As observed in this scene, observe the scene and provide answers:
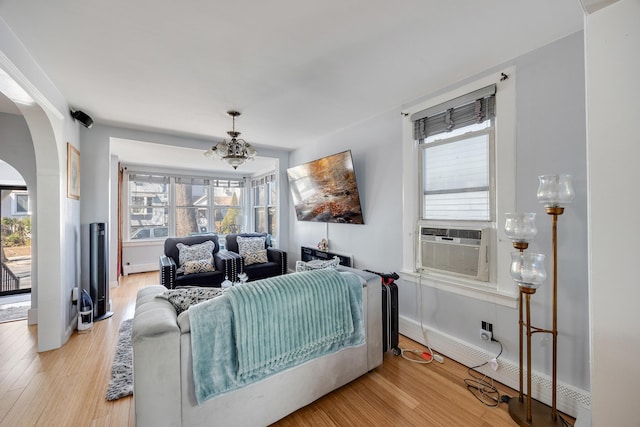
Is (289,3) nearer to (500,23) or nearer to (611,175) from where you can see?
(500,23)

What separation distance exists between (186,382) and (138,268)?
5.41 m

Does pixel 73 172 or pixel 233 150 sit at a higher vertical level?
pixel 233 150

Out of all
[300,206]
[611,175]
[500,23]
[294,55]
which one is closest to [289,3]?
[294,55]

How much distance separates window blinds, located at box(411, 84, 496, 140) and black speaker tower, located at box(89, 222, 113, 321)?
383 cm

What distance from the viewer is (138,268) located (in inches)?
220

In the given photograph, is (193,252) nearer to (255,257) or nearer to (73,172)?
(255,257)

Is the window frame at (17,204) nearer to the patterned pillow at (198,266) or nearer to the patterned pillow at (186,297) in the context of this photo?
the patterned pillow at (198,266)

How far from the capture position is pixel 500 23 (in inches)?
61.9

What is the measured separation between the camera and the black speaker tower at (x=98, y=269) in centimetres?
309

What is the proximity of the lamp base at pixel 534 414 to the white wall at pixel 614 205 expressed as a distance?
1.89ft

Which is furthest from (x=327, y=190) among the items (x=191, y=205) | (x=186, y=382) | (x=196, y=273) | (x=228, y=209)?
(x=191, y=205)

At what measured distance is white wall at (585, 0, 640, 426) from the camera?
1.07 meters

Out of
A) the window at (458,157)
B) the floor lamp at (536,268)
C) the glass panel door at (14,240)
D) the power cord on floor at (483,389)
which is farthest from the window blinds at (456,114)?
the glass panel door at (14,240)

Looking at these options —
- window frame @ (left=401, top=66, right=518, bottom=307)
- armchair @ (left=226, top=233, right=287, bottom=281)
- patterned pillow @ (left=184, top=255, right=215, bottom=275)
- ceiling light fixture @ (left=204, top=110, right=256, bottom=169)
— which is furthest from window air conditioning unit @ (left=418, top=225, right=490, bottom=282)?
patterned pillow @ (left=184, top=255, right=215, bottom=275)
